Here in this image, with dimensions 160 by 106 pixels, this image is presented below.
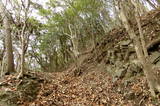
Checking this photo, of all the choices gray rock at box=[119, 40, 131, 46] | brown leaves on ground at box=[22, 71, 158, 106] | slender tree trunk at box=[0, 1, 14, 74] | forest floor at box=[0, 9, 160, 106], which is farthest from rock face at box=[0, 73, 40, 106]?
gray rock at box=[119, 40, 131, 46]

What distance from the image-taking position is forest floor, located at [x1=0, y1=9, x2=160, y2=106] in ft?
26.3

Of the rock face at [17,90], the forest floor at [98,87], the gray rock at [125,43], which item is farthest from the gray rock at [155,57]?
the rock face at [17,90]

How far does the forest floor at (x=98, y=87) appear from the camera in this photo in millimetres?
8031

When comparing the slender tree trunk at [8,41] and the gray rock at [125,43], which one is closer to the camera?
the slender tree trunk at [8,41]

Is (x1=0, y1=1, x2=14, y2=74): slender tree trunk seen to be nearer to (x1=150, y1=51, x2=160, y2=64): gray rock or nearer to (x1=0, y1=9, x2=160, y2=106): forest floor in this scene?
(x1=0, y1=9, x2=160, y2=106): forest floor

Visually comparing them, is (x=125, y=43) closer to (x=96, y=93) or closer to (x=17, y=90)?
(x=96, y=93)

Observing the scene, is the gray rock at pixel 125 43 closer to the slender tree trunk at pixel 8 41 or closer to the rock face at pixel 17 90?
the rock face at pixel 17 90

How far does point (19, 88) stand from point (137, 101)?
196 inches

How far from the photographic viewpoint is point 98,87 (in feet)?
31.9

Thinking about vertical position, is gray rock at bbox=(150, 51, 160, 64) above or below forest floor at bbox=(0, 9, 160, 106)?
above

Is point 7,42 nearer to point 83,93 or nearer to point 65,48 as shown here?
point 83,93

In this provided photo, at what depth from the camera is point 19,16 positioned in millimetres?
10102

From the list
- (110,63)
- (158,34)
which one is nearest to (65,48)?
(110,63)

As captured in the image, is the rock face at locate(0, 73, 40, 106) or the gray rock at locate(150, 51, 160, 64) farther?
the gray rock at locate(150, 51, 160, 64)
